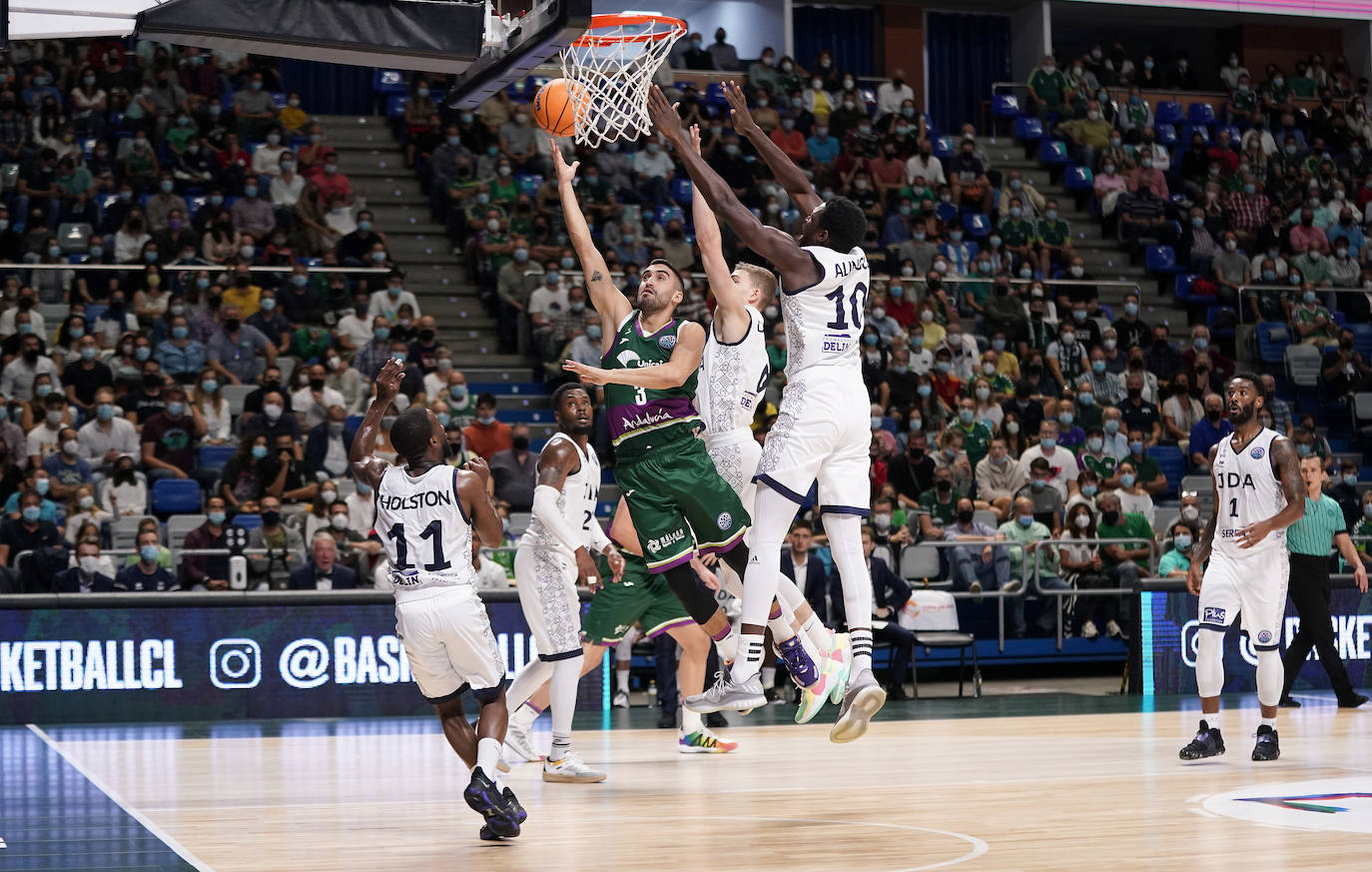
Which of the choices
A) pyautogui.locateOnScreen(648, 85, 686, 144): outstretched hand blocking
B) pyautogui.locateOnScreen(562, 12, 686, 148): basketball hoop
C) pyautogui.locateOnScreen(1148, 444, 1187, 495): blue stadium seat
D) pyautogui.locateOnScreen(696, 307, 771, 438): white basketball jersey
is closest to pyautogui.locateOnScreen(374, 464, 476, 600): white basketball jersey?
pyautogui.locateOnScreen(648, 85, 686, 144): outstretched hand blocking

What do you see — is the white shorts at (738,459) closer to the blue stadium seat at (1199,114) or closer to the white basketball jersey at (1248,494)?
the white basketball jersey at (1248,494)

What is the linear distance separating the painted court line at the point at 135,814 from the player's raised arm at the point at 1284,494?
6119 mm

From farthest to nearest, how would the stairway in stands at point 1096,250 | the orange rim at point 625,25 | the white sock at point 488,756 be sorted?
1. the stairway in stands at point 1096,250
2. the orange rim at point 625,25
3. the white sock at point 488,756

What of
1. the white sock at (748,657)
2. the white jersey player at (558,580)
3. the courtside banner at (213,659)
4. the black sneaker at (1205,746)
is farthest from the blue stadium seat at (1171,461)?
the white sock at (748,657)

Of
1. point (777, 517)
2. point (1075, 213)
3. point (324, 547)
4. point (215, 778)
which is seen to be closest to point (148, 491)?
point (324, 547)

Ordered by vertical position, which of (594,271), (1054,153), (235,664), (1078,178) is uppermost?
(1054,153)

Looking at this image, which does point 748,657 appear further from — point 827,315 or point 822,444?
point 827,315

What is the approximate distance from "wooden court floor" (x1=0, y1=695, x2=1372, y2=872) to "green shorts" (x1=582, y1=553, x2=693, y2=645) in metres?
0.82

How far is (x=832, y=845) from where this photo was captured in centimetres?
690

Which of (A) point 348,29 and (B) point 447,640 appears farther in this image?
(A) point 348,29

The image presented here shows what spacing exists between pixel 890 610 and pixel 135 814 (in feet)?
25.9

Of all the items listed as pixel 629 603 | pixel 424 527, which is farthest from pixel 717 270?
pixel 629 603

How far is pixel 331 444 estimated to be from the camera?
16.3m

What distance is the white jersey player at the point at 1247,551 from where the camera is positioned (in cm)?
973
